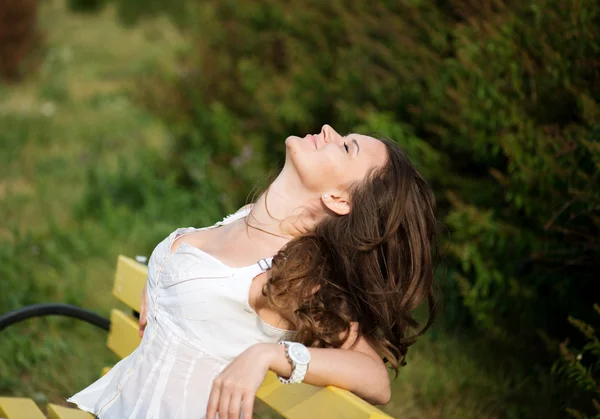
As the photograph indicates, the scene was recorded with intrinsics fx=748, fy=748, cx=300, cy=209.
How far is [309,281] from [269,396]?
1.18 ft

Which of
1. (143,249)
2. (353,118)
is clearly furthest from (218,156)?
(353,118)

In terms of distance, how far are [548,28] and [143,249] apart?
111 inches

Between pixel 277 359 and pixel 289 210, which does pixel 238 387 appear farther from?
pixel 289 210

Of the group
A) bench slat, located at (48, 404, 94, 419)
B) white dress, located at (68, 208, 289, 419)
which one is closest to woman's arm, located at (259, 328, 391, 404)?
white dress, located at (68, 208, 289, 419)

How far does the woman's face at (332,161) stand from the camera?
2162mm

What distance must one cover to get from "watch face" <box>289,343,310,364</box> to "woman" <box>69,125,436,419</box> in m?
0.16

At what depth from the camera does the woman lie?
2078 mm

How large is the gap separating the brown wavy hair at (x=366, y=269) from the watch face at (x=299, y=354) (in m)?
0.17

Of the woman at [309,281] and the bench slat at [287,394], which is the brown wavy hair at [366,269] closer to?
the woman at [309,281]

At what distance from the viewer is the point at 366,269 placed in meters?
2.10

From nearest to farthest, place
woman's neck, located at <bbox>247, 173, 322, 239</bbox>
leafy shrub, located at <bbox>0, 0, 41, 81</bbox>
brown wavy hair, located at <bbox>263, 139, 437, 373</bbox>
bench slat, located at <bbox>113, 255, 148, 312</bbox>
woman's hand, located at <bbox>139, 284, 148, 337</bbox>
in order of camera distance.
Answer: brown wavy hair, located at <bbox>263, 139, 437, 373</bbox>, woman's neck, located at <bbox>247, 173, 322, 239</bbox>, woman's hand, located at <bbox>139, 284, 148, 337</bbox>, bench slat, located at <bbox>113, 255, 148, 312</bbox>, leafy shrub, located at <bbox>0, 0, 41, 81</bbox>

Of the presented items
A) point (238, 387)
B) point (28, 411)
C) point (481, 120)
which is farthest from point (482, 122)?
point (28, 411)

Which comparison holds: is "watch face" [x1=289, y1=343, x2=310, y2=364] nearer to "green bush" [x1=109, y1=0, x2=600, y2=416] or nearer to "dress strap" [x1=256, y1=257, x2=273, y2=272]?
"dress strap" [x1=256, y1=257, x2=273, y2=272]

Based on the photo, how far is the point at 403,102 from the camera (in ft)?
13.9
